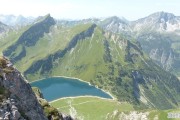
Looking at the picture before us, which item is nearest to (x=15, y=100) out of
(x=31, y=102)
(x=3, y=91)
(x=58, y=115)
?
(x=3, y=91)

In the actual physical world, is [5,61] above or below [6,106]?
above

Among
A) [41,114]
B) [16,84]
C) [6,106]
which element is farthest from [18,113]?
[41,114]

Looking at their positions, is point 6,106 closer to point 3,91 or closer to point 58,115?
point 3,91

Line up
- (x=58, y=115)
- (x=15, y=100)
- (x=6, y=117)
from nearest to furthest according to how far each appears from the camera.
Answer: (x=6, y=117) → (x=15, y=100) → (x=58, y=115)

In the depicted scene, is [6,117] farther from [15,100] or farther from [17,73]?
[17,73]

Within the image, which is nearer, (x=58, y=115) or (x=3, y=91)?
(x=3, y=91)

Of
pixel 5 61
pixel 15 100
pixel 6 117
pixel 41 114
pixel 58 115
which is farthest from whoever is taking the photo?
pixel 58 115

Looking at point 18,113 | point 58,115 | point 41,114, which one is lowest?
point 58,115
